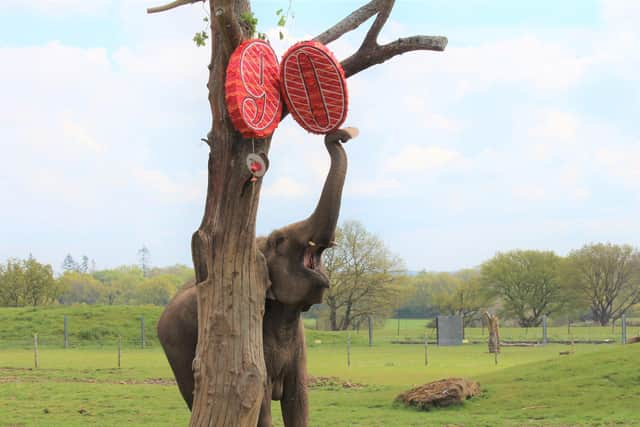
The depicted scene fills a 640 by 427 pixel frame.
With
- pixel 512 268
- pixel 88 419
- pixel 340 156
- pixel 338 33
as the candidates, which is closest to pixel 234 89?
pixel 340 156

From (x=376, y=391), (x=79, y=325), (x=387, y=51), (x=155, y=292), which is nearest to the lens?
(x=387, y=51)

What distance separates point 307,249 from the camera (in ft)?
19.2

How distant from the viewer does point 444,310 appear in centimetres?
6234

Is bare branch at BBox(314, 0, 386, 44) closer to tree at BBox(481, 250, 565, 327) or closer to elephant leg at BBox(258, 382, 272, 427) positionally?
elephant leg at BBox(258, 382, 272, 427)

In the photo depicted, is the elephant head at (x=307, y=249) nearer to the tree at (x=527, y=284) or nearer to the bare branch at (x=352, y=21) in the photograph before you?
the bare branch at (x=352, y=21)

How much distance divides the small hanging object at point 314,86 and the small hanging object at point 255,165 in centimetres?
56

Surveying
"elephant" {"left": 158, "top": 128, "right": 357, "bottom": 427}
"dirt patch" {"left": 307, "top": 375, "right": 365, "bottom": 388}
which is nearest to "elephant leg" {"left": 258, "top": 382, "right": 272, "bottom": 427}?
"elephant" {"left": 158, "top": 128, "right": 357, "bottom": 427}

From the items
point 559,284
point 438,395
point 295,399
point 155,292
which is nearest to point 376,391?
point 438,395

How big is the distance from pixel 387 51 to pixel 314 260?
1.76m

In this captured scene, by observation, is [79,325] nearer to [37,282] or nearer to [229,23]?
[37,282]

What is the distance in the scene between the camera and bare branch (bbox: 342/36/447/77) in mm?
6234

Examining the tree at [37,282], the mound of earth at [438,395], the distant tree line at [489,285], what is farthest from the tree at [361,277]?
the mound of earth at [438,395]

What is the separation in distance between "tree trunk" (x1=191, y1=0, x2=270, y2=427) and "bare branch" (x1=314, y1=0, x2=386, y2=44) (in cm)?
110

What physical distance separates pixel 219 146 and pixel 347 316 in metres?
48.6
